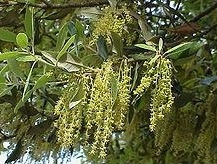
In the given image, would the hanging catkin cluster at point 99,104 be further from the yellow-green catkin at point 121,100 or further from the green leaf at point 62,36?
the green leaf at point 62,36

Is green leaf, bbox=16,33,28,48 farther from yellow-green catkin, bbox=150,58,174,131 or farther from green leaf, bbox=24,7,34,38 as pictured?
yellow-green catkin, bbox=150,58,174,131

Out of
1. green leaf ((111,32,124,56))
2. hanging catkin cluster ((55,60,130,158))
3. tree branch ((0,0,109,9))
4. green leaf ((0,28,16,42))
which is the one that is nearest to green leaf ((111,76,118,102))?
hanging catkin cluster ((55,60,130,158))

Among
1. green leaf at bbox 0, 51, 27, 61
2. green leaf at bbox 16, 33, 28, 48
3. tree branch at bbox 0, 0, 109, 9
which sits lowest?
green leaf at bbox 0, 51, 27, 61

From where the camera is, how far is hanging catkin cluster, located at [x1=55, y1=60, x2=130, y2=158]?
142cm

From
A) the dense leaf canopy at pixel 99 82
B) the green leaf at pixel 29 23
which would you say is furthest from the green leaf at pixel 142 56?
the green leaf at pixel 29 23

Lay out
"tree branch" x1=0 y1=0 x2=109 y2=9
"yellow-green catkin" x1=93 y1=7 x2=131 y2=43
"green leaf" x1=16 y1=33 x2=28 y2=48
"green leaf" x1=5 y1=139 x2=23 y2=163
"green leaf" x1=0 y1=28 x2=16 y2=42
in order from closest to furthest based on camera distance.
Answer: "green leaf" x1=16 y1=33 x2=28 y2=48 → "green leaf" x1=0 y1=28 x2=16 y2=42 → "yellow-green catkin" x1=93 y1=7 x2=131 y2=43 → "tree branch" x1=0 y1=0 x2=109 y2=9 → "green leaf" x1=5 y1=139 x2=23 y2=163

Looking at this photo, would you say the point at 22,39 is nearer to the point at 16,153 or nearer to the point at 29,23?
the point at 29,23

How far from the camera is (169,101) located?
1.44 m

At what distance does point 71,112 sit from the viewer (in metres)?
1.51

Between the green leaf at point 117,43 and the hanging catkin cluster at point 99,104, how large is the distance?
5 cm

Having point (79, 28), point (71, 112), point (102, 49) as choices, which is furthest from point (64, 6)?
point (71, 112)

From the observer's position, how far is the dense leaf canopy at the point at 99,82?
57.1 inches

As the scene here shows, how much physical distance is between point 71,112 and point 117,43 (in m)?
0.22

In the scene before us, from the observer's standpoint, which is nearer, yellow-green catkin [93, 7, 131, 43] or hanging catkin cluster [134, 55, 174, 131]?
hanging catkin cluster [134, 55, 174, 131]
